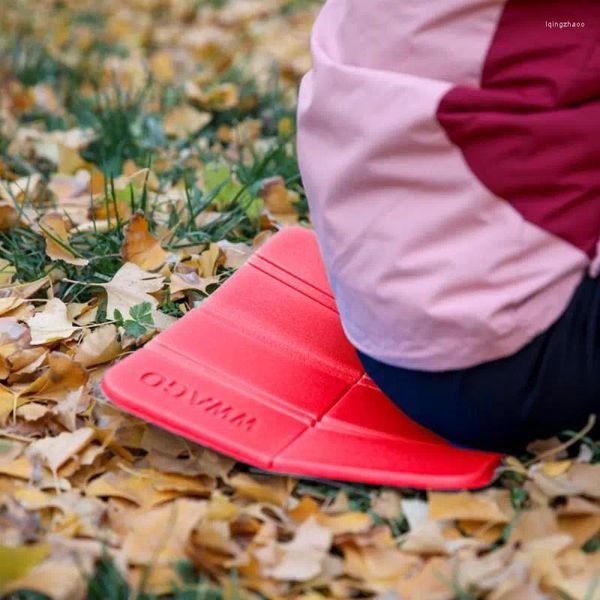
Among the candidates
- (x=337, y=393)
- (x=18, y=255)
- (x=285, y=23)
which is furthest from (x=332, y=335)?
(x=285, y=23)

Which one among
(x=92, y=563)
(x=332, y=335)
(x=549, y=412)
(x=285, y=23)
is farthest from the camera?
(x=285, y=23)

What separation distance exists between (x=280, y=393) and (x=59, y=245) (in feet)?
1.91

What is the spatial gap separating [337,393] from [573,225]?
429mm

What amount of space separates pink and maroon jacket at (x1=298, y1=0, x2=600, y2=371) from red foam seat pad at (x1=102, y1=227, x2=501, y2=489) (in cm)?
17

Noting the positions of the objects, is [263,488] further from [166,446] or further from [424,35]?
[424,35]

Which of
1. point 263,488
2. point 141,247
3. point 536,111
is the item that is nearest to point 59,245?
point 141,247

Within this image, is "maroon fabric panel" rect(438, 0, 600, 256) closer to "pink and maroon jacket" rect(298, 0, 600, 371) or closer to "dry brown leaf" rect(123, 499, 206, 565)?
"pink and maroon jacket" rect(298, 0, 600, 371)

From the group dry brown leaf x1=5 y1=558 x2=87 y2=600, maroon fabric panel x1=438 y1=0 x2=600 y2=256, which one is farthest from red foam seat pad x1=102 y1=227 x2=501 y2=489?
maroon fabric panel x1=438 y1=0 x2=600 y2=256

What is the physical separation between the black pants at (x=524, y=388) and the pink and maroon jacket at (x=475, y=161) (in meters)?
0.02

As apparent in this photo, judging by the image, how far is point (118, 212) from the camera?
193cm

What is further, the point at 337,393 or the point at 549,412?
the point at 337,393

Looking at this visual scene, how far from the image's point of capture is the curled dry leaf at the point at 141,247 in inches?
71.5

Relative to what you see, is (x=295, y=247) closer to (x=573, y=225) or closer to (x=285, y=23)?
(x=573, y=225)

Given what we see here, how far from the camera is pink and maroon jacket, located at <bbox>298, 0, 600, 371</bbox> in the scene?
120 cm
